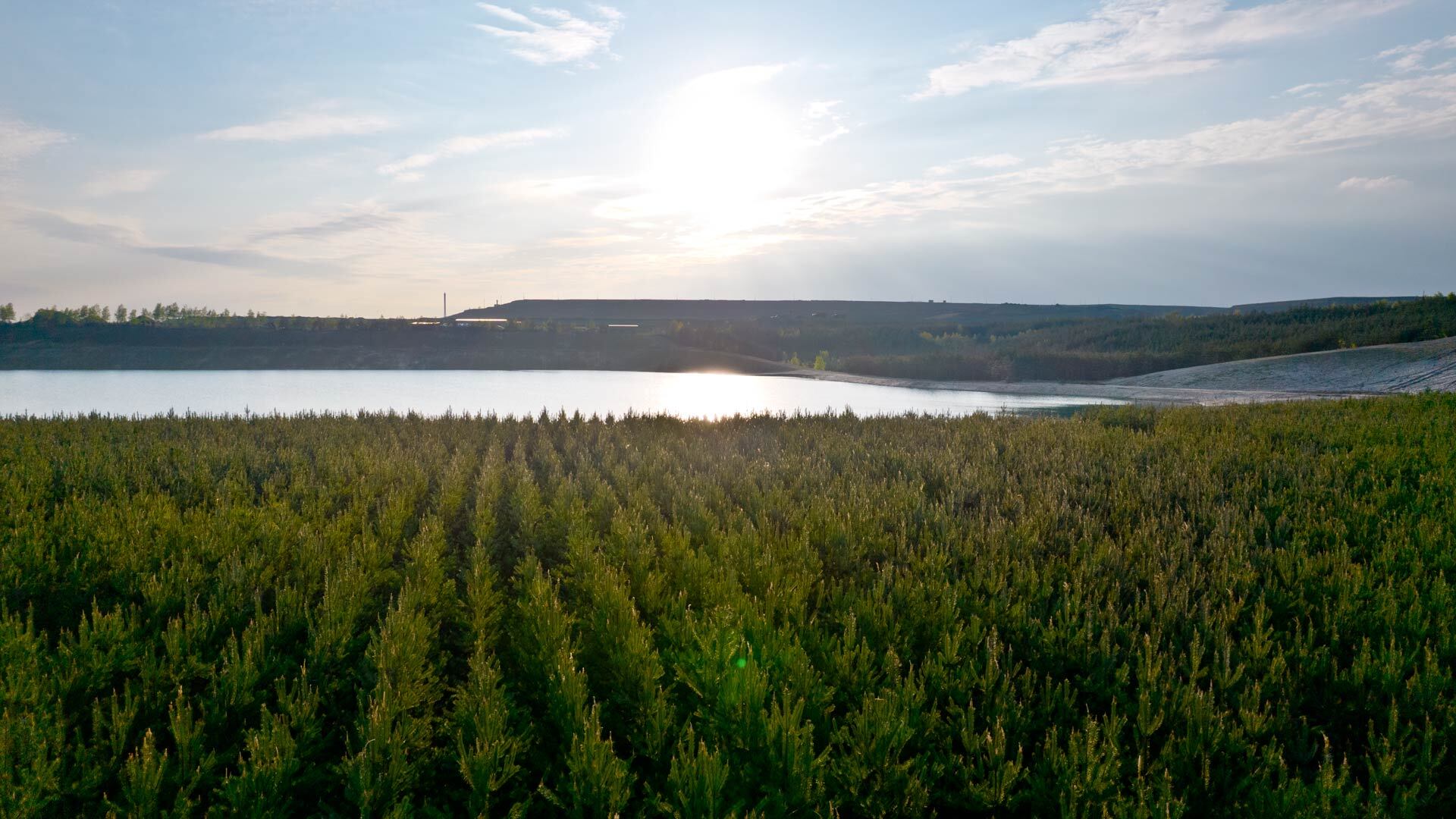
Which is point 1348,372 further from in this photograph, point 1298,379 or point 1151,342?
point 1151,342

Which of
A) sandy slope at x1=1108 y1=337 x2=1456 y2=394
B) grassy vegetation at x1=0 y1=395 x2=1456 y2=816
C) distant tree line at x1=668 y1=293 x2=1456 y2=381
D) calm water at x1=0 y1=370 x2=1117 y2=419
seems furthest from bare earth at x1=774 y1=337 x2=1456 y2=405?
grassy vegetation at x1=0 y1=395 x2=1456 y2=816

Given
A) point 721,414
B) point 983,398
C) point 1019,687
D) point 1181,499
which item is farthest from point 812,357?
point 1019,687

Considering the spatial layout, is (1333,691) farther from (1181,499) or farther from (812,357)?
(812,357)

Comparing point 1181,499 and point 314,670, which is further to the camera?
point 1181,499

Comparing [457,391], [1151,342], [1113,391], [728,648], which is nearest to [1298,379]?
[1113,391]

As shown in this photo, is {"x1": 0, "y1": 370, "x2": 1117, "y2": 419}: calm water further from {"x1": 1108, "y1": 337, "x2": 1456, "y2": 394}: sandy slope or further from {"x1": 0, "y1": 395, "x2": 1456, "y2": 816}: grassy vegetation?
{"x1": 0, "y1": 395, "x2": 1456, "y2": 816}: grassy vegetation

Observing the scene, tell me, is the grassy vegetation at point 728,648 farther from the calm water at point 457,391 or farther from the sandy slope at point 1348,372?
the sandy slope at point 1348,372

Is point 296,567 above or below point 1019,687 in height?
above
